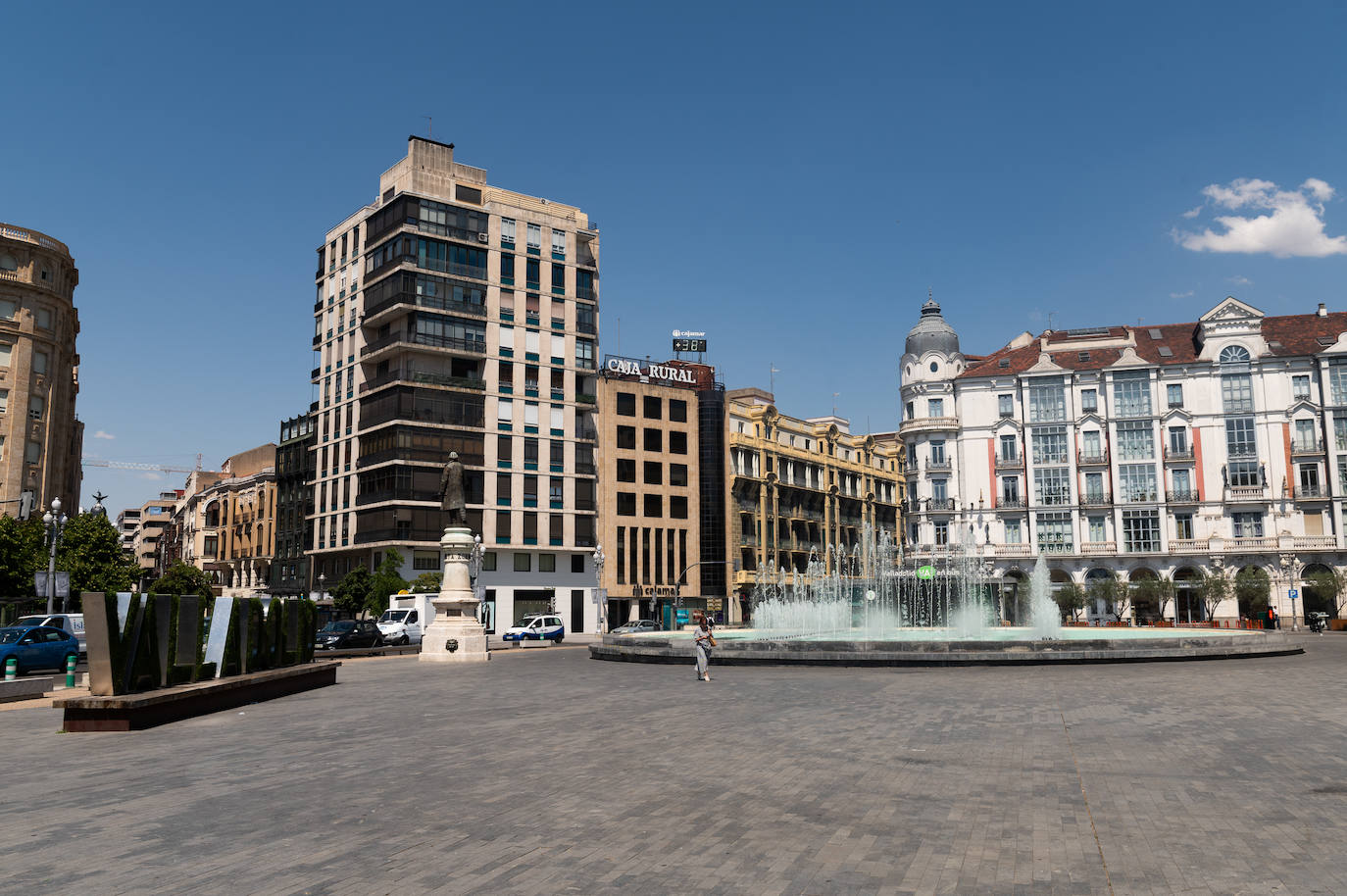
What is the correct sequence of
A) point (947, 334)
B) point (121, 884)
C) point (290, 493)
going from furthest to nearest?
point (290, 493), point (947, 334), point (121, 884)

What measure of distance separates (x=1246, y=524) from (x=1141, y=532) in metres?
6.30

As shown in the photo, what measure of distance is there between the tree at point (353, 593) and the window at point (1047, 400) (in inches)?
1833

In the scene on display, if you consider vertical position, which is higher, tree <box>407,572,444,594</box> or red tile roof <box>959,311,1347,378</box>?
red tile roof <box>959,311,1347,378</box>

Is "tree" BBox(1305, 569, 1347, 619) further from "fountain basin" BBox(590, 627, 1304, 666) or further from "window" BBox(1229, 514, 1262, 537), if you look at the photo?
"fountain basin" BBox(590, 627, 1304, 666)

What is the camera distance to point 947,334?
75875 millimetres

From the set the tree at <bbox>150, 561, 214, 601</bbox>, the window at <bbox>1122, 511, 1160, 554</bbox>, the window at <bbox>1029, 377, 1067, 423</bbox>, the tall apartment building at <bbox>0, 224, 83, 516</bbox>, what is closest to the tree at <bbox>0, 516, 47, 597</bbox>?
the tall apartment building at <bbox>0, 224, 83, 516</bbox>

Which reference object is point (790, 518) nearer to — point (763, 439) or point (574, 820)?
point (763, 439)

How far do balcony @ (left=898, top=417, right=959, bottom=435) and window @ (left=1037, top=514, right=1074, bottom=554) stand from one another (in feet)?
29.4

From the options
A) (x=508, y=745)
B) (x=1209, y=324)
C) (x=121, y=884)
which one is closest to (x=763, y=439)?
(x=1209, y=324)

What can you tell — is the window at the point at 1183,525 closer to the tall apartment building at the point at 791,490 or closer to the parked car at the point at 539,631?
the tall apartment building at the point at 791,490

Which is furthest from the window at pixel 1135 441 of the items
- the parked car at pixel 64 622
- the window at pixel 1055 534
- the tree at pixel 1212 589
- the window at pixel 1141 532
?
the parked car at pixel 64 622

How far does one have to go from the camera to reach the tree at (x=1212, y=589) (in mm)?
62250

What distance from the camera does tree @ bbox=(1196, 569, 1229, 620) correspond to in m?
62.2

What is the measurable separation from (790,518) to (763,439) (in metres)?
7.78
